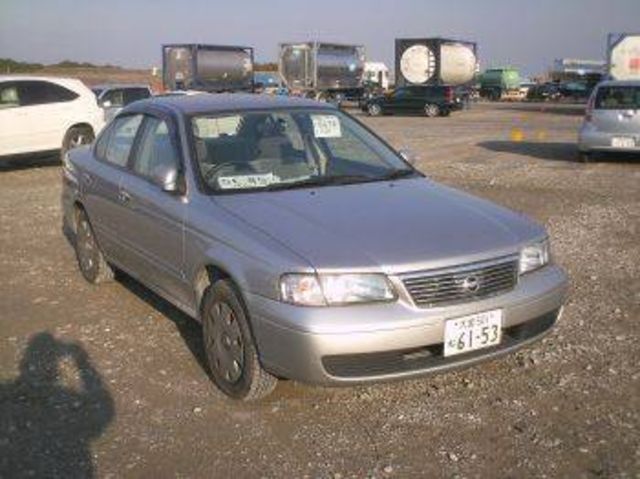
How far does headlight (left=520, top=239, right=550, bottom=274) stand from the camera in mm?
4238

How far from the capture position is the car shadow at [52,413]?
371 cm

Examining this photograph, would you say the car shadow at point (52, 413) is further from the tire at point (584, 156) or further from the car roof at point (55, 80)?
the tire at point (584, 156)

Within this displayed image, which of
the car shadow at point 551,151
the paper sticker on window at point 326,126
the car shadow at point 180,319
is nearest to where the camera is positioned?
the car shadow at point 180,319

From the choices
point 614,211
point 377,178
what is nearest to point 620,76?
point 614,211

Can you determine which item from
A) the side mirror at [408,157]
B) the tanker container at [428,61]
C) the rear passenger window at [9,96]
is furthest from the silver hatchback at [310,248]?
the tanker container at [428,61]

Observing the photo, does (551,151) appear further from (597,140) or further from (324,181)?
(324,181)

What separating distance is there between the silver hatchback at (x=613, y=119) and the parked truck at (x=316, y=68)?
2576 centimetres

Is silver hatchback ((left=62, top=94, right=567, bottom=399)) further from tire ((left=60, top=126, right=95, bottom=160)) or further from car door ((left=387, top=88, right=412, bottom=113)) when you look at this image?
car door ((left=387, top=88, right=412, bottom=113))

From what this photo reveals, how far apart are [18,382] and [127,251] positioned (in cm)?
127

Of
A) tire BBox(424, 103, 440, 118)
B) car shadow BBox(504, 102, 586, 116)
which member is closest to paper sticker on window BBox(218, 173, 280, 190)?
tire BBox(424, 103, 440, 118)

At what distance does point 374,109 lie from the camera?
3597cm

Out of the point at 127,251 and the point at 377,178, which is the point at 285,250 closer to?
the point at 377,178

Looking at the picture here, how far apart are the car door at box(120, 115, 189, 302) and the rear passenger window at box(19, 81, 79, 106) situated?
9.99 meters

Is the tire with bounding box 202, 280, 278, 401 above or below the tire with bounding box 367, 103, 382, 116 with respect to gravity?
below
